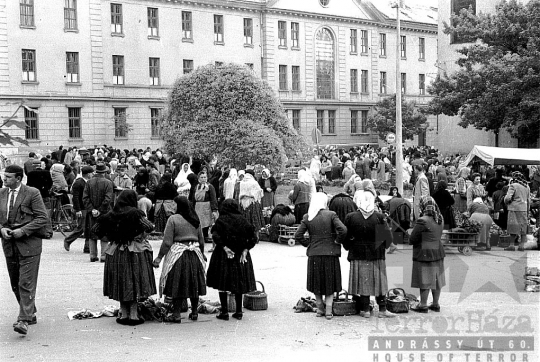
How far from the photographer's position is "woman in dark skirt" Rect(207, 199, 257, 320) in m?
9.99

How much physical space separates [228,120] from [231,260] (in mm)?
19286

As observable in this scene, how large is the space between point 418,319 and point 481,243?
24.1 feet

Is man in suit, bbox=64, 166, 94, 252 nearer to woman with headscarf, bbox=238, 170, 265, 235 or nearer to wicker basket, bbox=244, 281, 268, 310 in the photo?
woman with headscarf, bbox=238, 170, 265, 235

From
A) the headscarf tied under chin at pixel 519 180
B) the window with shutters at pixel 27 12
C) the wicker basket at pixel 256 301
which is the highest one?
the window with shutters at pixel 27 12

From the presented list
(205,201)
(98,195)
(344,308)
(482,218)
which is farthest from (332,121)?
(344,308)

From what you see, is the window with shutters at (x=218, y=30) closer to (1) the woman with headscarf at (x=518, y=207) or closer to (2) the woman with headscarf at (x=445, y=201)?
(2) the woman with headscarf at (x=445, y=201)

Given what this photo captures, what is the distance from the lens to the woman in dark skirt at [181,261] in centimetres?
983

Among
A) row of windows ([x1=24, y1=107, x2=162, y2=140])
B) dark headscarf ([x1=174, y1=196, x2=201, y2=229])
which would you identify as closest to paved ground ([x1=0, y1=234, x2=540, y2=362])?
dark headscarf ([x1=174, y1=196, x2=201, y2=229])

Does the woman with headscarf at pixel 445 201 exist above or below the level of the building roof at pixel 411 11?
below

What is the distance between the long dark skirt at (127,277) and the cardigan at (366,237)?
2.69 m

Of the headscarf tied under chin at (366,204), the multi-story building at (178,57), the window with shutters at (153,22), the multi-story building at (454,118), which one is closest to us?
the headscarf tied under chin at (366,204)

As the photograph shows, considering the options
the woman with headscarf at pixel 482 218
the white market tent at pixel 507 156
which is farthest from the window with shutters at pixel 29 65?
the woman with headscarf at pixel 482 218

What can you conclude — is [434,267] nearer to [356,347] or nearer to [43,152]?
[356,347]

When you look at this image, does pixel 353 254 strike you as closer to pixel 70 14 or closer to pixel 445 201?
pixel 445 201
